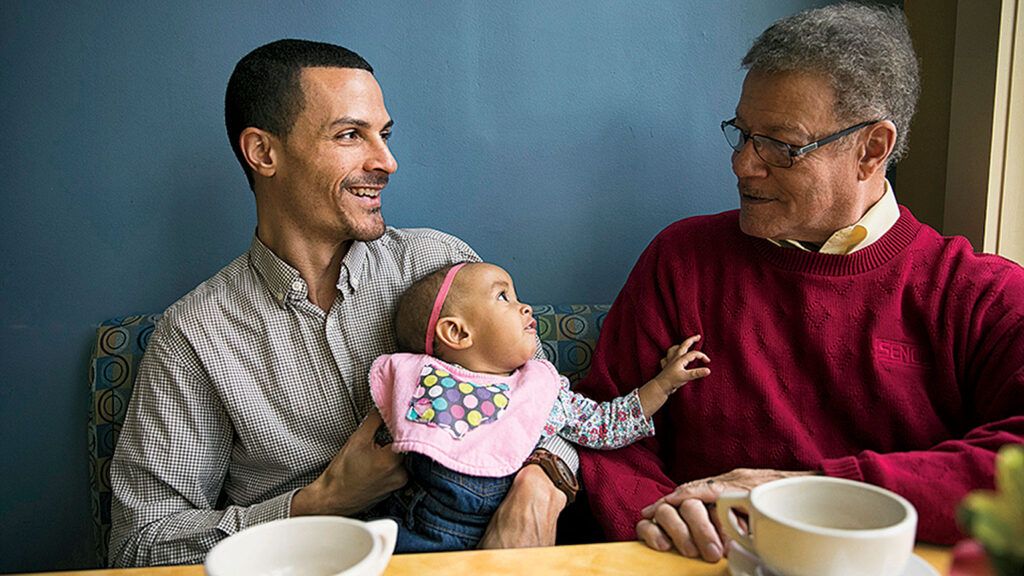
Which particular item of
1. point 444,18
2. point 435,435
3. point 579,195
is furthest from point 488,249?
point 435,435

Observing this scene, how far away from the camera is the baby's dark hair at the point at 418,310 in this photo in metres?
1.69

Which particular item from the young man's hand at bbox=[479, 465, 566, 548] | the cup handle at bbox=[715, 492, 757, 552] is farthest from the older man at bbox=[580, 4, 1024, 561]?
the cup handle at bbox=[715, 492, 757, 552]

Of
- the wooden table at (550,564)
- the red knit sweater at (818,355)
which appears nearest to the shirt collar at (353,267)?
the red knit sweater at (818,355)

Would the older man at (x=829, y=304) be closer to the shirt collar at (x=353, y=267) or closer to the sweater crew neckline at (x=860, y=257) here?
the sweater crew neckline at (x=860, y=257)

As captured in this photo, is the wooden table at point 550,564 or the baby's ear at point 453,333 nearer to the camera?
the wooden table at point 550,564

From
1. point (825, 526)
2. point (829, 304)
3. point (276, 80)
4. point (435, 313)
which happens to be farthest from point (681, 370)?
point (276, 80)

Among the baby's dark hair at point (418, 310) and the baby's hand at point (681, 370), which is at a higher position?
the baby's dark hair at point (418, 310)

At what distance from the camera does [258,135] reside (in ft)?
5.95

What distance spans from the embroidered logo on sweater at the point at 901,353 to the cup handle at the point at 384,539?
45.4 inches

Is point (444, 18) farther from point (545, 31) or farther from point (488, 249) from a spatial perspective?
point (488, 249)

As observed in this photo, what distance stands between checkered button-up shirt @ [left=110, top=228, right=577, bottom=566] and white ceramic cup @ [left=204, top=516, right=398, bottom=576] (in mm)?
831

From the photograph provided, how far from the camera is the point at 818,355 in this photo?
5.45ft

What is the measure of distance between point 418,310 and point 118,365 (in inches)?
31.9

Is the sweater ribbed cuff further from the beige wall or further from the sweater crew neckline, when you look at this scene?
the beige wall
